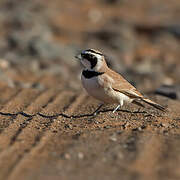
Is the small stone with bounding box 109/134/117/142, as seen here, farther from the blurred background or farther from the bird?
the blurred background

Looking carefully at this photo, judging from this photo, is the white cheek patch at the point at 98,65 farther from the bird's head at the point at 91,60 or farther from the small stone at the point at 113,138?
the small stone at the point at 113,138

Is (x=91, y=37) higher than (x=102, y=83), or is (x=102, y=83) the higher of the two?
(x=102, y=83)

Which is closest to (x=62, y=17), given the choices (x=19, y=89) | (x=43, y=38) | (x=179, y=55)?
(x=43, y=38)

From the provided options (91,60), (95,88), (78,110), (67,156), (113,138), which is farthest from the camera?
(78,110)

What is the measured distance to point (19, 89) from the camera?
8.53 meters

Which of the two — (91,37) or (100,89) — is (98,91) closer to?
(100,89)

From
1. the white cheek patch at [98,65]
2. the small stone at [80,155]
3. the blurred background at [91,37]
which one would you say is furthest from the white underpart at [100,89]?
the blurred background at [91,37]

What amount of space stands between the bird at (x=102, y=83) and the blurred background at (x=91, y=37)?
11.4 ft

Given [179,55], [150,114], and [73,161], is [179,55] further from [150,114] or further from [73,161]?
[73,161]

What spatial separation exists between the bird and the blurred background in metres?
3.48

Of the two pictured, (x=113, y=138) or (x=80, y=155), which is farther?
(x=113, y=138)

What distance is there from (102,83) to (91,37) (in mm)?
11668

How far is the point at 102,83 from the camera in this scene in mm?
6496

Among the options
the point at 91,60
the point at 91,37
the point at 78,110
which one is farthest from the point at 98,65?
the point at 91,37
